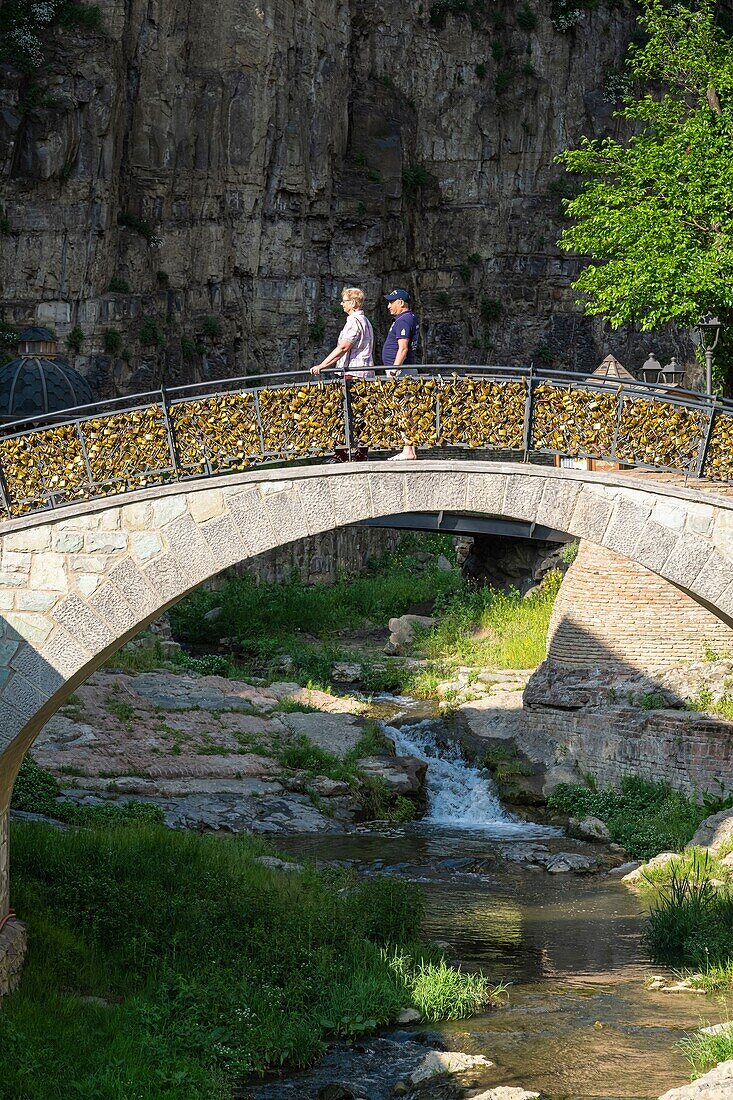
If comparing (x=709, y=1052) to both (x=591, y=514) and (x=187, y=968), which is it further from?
(x=187, y=968)

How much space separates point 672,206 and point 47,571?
15.7 m

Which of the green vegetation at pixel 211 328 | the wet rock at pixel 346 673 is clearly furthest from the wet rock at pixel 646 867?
the green vegetation at pixel 211 328

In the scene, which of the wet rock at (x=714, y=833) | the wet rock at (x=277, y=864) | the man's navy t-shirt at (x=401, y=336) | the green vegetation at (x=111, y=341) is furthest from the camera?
the green vegetation at (x=111, y=341)

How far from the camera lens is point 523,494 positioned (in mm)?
9844

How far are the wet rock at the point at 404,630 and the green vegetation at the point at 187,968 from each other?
15684 millimetres

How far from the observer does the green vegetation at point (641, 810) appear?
1686 cm

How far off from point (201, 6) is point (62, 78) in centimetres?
659

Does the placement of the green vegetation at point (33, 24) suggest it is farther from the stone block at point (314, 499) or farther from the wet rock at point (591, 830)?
the stone block at point (314, 499)

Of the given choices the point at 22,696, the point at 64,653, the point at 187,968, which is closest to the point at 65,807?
the point at 187,968

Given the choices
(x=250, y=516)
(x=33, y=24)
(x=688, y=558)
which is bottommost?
(x=688, y=558)

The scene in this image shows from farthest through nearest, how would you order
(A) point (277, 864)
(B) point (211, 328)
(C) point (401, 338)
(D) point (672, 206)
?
(B) point (211, 328) < (D) point (672, 206) < (A) point (277, 864) < (C) point (401, 338)

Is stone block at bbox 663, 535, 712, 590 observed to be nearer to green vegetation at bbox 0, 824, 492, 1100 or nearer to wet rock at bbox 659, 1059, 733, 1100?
wet rock at bbox 659, 1059, 733, 1100

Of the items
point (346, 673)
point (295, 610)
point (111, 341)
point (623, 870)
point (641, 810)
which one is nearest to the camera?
point (623, 870)

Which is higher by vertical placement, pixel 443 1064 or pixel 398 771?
pixel 443 1064
